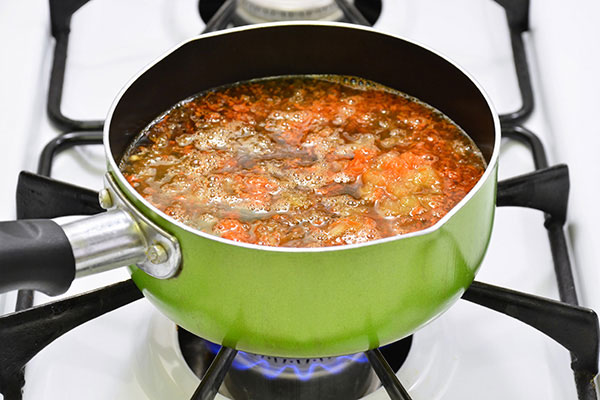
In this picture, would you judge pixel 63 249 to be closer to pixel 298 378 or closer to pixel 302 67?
pixel 298 378

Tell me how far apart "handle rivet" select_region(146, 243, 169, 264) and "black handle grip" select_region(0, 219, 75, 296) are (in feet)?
0.15

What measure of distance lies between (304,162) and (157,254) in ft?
0.59

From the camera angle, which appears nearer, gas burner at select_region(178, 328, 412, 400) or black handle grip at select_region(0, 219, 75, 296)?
black handle grip at select_region(0, 219, 75, 296)

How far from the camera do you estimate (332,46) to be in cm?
78

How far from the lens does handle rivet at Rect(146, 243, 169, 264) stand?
22.5 inches

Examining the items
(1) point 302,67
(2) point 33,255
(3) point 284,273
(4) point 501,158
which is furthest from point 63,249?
(4) point 501,158

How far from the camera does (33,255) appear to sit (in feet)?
1.82

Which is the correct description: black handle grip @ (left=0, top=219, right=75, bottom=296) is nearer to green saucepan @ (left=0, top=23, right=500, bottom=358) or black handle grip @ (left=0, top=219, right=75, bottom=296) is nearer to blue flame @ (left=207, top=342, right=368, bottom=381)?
green saucepan @ (left=0, top=23, right=500, bottom=358)

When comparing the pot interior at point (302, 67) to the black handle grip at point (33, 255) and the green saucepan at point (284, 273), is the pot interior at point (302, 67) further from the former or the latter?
the black handle grip at point (33, 255)

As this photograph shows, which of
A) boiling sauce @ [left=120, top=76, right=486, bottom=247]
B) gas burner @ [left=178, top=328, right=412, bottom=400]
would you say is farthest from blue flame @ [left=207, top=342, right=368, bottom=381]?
boiling sauce @ [left=120, top=76, right=486, bottom=247]

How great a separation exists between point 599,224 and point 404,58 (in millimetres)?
215

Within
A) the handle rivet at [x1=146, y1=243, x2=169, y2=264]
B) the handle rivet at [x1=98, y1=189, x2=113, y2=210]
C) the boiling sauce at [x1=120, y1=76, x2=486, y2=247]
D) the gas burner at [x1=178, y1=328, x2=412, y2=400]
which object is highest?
the handle rivet at [x1=98, y1=189, x2=113, y2=210]

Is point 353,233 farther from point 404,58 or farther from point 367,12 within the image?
point 367,12

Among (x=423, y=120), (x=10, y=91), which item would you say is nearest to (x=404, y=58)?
(x=423, y=120)
